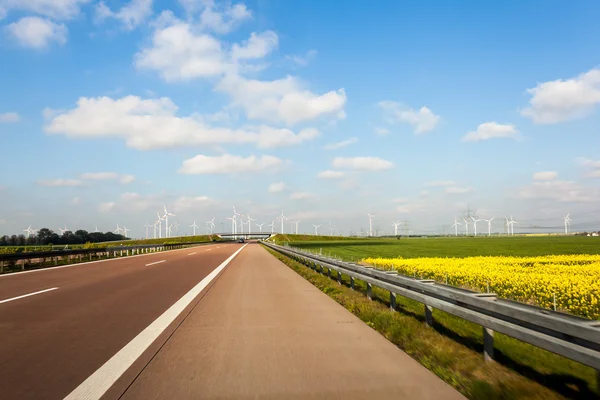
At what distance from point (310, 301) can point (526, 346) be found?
526 cm

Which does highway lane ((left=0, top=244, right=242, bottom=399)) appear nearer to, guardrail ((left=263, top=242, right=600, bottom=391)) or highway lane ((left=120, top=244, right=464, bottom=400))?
highway lane ((left=120, top=244, right=464, bottom=400))

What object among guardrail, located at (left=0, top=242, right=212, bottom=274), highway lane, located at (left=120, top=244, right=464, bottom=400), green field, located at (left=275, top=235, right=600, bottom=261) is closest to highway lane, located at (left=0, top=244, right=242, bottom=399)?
highway lane, located at (left=120, top=244, right=464, bottom=400)

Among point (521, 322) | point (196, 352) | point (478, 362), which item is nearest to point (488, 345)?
point (478, 362)

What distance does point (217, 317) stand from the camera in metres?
8.80

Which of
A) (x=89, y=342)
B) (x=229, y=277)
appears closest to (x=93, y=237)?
(x=229, y=277)

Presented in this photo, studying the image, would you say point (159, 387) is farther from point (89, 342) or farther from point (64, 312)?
point (64, 312)

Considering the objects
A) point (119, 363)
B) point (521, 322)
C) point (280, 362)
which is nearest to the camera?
point (521, 322)

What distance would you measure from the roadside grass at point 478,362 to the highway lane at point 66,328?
3918 mm

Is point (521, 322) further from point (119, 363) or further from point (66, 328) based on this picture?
point (66, 328)

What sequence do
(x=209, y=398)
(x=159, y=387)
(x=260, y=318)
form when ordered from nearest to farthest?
(x=209, y=398)
(x=159, y=387)
(x=260, y=318)

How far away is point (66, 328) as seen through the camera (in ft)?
24.9

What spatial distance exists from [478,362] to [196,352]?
352 centimetres

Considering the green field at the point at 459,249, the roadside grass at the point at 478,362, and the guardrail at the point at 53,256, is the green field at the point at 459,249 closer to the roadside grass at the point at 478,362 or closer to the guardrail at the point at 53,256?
the guardrail at the point at 53,256

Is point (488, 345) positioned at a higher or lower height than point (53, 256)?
lower
